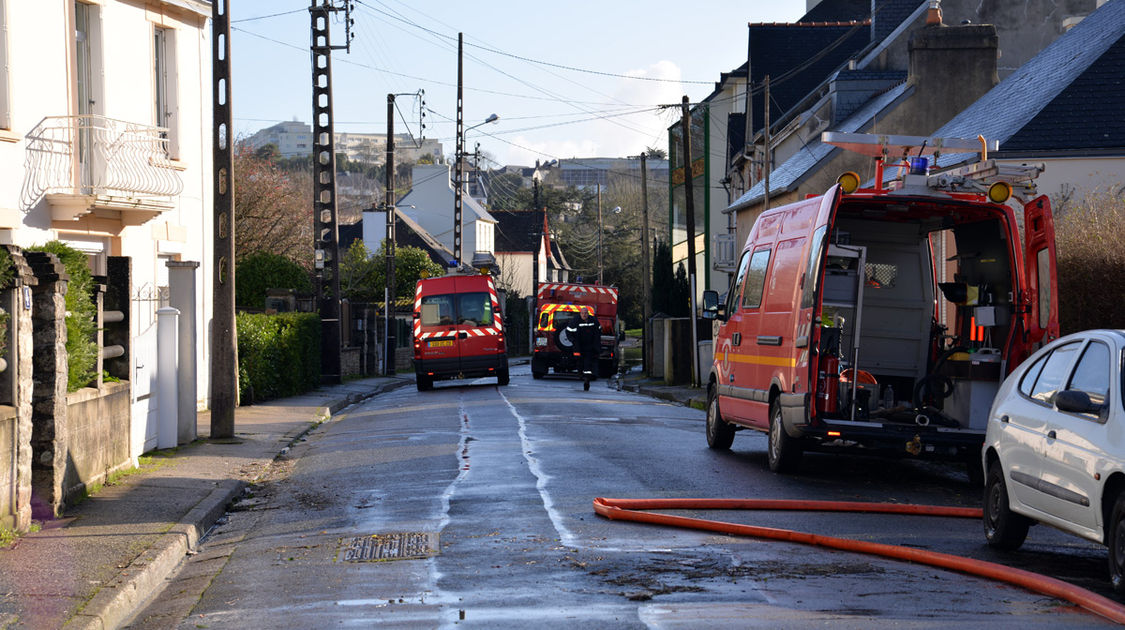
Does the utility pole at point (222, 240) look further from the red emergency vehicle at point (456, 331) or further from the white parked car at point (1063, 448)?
the red emergency vehicle at point (456, 331)

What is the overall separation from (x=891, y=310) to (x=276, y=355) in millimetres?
15415

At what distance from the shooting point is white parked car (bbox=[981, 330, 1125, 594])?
23.4ft

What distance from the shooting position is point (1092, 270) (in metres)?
15.7

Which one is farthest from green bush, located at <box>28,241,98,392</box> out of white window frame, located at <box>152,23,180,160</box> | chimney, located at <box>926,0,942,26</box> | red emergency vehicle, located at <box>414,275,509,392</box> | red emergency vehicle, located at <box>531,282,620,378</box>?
chimney, located at <box>926,0,942,26</box>

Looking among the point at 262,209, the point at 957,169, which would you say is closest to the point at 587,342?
the point at 262,209

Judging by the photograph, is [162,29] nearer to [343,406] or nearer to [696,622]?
[343,406]

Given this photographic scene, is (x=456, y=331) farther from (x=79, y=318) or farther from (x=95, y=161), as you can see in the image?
(x=79, y=318)

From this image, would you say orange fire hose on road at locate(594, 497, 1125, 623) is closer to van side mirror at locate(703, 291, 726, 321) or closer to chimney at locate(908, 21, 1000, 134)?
van side mirror at locate(703, 291, 726, 321)

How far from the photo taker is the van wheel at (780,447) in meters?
12.5

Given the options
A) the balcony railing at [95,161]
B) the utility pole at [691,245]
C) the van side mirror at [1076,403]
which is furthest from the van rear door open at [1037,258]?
the utility pole at [691,245]

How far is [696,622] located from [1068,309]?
11.6 meters

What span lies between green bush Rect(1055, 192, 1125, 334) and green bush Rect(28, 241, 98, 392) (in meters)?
11.2

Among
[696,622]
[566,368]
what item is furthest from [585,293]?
[696,622]

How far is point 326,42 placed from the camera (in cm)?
3017
